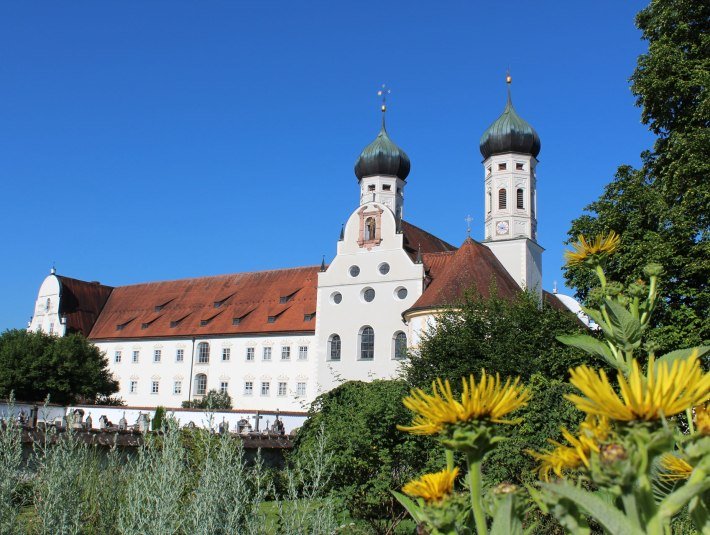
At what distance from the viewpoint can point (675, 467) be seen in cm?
250

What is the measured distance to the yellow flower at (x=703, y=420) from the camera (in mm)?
2014

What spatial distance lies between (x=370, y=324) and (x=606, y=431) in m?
39.6

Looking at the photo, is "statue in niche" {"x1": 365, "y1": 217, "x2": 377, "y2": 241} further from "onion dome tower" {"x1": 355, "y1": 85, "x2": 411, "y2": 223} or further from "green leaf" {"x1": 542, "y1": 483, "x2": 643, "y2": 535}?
"green leaf" {"x1": 542, "y1": 483, "x2": 643, "y2": 535}

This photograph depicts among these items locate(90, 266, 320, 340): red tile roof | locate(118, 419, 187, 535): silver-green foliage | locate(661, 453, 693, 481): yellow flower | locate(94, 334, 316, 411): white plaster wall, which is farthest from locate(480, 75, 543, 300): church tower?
locate(661, 453, 693, 481): yellow flower

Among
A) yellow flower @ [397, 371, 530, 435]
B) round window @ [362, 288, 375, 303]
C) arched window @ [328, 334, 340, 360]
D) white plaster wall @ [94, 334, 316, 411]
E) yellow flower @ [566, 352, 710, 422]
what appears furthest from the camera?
A: white plaster wall @ [94, 334, 316, 411]

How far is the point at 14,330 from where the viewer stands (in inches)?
1889

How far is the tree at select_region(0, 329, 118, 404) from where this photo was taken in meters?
43.2

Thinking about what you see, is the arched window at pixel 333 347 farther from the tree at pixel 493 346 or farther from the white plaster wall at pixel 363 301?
the tree at pixel 493 346

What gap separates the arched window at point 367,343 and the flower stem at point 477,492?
38.7 m

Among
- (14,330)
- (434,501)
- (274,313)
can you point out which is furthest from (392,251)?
(434,501)

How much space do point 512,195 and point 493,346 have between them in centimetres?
2578

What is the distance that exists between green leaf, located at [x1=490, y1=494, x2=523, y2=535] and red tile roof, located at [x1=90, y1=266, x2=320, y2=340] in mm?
44230

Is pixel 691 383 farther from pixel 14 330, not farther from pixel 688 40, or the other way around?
pixel 14 330

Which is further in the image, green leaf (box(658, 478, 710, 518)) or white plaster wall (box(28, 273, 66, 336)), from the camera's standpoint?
white plaster wall (box(28, 273, 66, 336))
